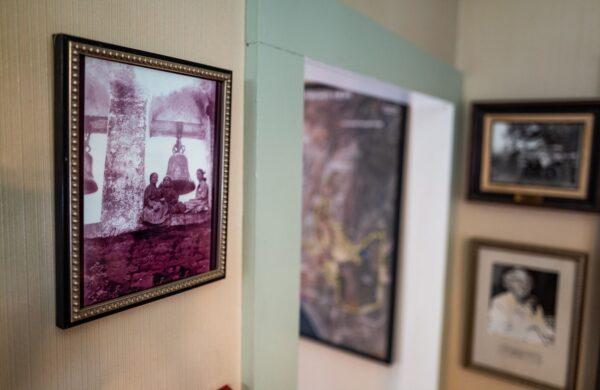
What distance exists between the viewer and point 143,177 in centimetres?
75

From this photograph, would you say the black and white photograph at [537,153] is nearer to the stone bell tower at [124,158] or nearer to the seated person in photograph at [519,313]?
the seated person in photograph at [519,313]

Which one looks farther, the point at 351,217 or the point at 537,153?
the point at 351,217

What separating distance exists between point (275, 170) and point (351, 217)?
1435 millimetres

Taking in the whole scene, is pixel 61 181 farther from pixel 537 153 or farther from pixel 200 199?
pixel 537 153

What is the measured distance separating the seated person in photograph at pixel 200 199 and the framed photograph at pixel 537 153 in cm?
152

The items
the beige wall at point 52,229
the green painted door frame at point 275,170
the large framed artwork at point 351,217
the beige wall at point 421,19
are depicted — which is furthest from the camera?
the large framed artwork at point 351,217

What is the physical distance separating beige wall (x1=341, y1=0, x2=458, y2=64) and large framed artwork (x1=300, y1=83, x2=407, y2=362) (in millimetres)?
350

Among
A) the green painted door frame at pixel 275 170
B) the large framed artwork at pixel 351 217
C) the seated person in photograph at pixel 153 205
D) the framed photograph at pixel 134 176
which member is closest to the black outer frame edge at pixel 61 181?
the framed photograph at pixel 134 176

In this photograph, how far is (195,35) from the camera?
2.75 feet

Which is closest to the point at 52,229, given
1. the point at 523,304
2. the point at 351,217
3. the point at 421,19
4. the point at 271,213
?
the point at 271,213

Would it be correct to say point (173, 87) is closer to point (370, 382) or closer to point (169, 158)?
point (169, 158)

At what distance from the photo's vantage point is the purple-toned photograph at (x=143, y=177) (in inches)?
26.5

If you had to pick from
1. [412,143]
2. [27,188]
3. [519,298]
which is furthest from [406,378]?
[27,188]

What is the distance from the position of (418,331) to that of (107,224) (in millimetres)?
1846
